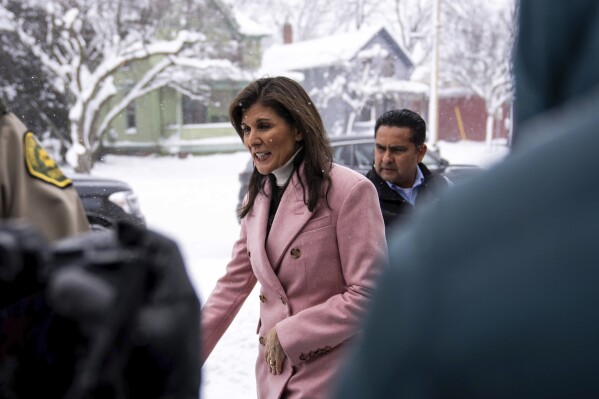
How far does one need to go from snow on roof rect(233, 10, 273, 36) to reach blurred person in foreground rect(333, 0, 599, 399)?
28.9 meters

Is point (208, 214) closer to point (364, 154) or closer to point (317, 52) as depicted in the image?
point (364, 154)

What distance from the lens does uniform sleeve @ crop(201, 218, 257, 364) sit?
235cm

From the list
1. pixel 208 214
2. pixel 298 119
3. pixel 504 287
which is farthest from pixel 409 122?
pixel 208 214

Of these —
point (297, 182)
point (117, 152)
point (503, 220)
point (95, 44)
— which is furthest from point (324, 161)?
point (117, 152)

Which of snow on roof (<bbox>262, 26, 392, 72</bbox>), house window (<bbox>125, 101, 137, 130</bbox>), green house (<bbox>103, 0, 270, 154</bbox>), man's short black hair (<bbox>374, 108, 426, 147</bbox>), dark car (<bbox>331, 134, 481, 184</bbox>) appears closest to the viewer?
man's short black hair (<bbox>374, 108, 426, 147</bbox>)

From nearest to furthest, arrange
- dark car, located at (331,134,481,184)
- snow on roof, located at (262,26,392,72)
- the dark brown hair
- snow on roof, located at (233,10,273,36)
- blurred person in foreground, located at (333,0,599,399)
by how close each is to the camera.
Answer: blurred person in foreground, located at (333,0,599,399)
the dark brown hair
dark car, located at (331,134,481,184)
snow on roof, located at (233,10,273,36)
snow on roof, located at (262,26,392,72)

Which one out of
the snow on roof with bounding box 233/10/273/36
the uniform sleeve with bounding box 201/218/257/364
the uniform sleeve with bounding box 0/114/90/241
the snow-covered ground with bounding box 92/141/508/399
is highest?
the snow on roof with bounding box 233/10/273/36

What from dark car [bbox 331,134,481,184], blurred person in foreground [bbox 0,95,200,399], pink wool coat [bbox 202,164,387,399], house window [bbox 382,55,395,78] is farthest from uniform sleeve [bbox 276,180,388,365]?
house window [bbox 382,55,395,78]

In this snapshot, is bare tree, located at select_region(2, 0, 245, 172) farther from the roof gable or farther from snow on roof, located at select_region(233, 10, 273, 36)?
the roof gable

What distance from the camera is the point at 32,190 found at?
94 centimetres

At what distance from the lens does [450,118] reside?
42500 millimetres

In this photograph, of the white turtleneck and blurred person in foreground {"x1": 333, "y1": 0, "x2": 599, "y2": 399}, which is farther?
the white turtleneck

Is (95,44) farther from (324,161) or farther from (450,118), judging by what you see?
(450,118)

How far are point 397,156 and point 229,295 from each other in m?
1.37
